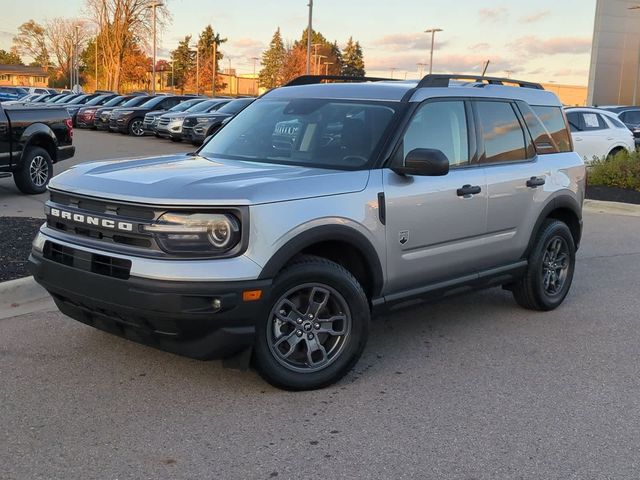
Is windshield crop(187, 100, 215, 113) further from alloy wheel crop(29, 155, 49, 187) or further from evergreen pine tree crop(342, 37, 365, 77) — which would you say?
evergreen pine tree crop(342, 37, 365, 77)

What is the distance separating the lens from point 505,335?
5.62m

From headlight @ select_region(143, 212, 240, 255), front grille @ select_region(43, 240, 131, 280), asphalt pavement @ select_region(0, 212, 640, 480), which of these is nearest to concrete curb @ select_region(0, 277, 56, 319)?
asphalt pavement @ select_region(0, 212, 640, 480)

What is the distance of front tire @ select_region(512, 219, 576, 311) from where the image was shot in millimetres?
6059

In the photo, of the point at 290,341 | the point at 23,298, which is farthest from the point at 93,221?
the point at 23,298

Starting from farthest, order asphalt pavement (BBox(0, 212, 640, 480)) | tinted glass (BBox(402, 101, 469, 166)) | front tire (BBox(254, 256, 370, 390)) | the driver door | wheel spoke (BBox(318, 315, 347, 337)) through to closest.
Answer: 1. tinted glass (BBox(402, 101, 469, 166))
2. the driver door
3. wheel spoke (BBox(318, 315, 347, 337))
4. front tire (BBox(254, 256, 370, 390))
5. asphalt pavement (BBox(0, 212, 640, 480))

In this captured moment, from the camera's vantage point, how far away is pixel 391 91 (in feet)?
16.7

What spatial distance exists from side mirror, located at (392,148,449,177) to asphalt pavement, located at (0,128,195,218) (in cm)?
362

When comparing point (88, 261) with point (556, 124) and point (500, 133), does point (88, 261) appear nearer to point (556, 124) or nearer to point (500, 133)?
point (500, 133)

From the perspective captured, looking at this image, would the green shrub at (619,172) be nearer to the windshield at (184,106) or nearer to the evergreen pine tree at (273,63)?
the windshield at (184,106)

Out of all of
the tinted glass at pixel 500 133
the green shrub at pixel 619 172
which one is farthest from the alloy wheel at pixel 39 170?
the green shrub at pixel 619 172

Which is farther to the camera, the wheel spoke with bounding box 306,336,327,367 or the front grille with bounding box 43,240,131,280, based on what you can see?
the wheel spoke with bounding box 306,336,327,367

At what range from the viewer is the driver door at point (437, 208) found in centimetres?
470

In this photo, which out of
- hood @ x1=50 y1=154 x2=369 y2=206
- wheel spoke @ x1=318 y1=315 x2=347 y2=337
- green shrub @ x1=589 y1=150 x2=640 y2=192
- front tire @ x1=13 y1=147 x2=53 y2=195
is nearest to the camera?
hood @ x1=50 y1=154 x2=369 y2=206

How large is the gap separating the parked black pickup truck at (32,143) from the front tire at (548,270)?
326 inches
